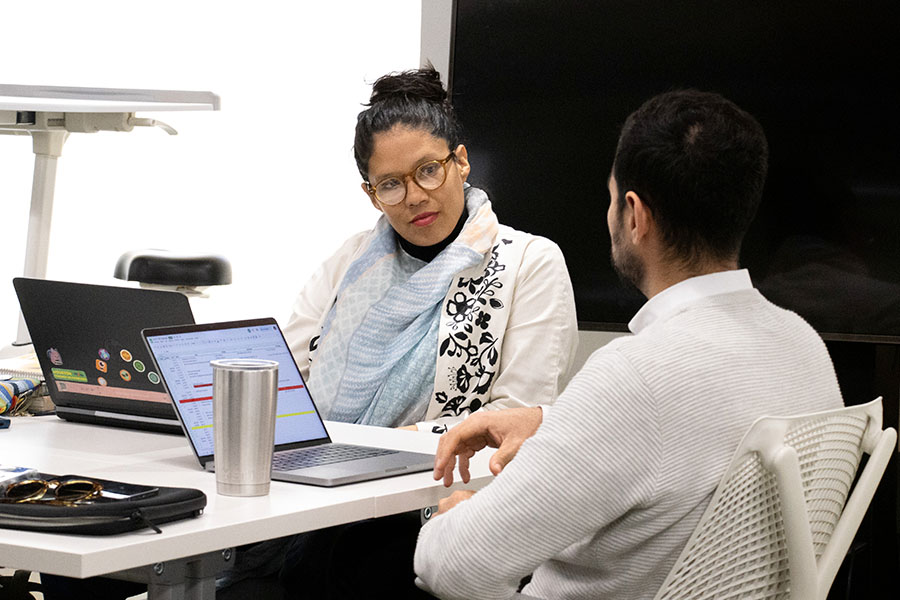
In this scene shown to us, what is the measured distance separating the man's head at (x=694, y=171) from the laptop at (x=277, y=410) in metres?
0.53

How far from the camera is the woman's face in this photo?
2248mm

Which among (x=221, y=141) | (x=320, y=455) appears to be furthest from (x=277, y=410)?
(x=221, y=141)

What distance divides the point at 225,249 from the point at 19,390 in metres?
1.89

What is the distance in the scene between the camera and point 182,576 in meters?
1.20

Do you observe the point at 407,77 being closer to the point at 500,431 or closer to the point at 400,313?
the point at 400,313

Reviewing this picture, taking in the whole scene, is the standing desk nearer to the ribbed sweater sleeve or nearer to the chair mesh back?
the ribbed sweater sleeve

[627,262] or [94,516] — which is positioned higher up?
[627,262]

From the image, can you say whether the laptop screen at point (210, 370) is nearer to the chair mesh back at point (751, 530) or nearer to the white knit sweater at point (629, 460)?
the white knit sweater at point (629, 460)

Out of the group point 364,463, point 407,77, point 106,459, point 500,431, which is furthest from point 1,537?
point 407,77

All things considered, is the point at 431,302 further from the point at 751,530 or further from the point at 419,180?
the point at 751,530

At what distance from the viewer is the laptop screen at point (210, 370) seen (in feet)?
4.83

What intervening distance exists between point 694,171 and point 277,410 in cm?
69

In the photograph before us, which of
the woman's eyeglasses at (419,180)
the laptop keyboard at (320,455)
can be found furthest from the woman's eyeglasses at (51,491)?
the woman's eyeglasses at (419,180)

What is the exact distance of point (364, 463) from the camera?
1527 millimetres
